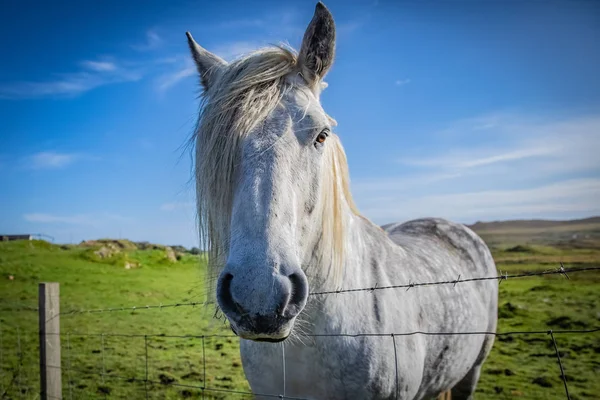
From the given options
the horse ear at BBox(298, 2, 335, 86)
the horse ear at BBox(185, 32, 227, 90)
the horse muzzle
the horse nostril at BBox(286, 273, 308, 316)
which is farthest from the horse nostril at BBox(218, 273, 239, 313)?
the horse ear at BBox(185, 32, 227, 90)

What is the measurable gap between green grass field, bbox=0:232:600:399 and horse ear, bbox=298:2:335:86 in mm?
1360

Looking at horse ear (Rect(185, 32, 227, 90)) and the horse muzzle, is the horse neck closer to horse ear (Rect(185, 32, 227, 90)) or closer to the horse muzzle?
the horse muzzle

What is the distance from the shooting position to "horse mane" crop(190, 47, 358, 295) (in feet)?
6.13

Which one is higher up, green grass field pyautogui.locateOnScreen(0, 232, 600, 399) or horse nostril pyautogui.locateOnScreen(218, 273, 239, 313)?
horse nostril pyautogui.locateOnScreen(218, 273, 239, 313)

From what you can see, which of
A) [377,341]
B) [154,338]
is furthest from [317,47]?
[154,338]

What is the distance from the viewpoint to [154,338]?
9.49 meters

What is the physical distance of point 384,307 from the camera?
243cm

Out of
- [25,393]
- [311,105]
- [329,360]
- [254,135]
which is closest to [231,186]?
[254,135]

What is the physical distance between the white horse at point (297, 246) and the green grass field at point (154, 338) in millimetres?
556

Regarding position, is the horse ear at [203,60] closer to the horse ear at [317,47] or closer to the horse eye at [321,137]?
the horse ear at [317,47]

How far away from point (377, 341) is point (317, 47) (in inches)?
65.5

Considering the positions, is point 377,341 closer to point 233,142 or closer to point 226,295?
point 226,295

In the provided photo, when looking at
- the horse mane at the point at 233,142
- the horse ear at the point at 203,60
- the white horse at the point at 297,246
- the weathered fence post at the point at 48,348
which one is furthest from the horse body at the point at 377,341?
the weathered fence post at the point at 48,348

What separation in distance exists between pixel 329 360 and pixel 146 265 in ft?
63.8
